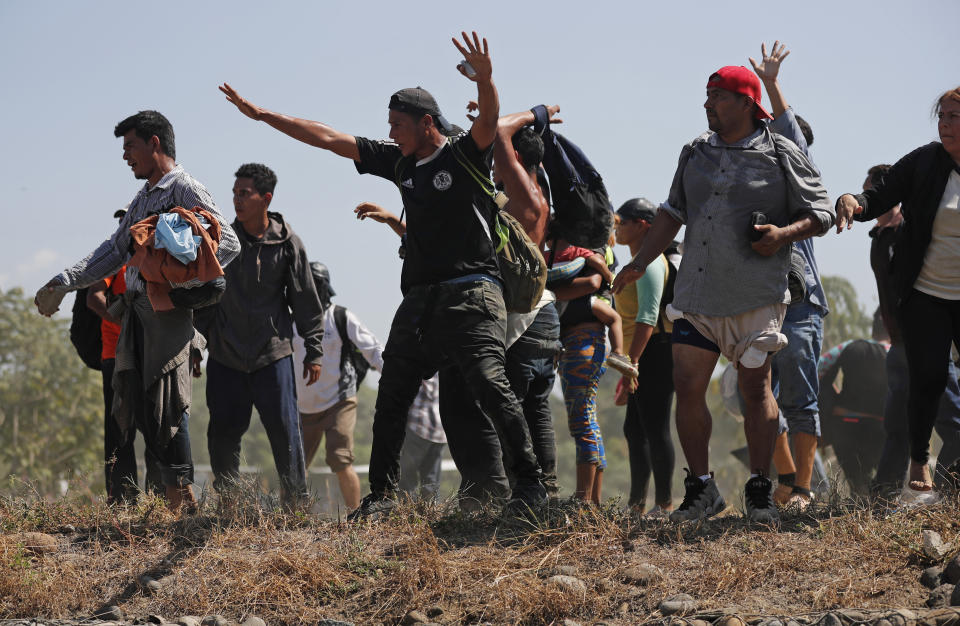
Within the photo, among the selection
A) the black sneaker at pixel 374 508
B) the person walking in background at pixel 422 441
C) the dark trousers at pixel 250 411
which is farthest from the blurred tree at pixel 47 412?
the black sneaker at pixel 374 508

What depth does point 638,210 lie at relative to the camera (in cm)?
758

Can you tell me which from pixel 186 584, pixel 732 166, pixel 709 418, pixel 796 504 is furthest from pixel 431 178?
pixel 796 504

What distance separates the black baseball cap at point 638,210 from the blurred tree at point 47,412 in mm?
20230

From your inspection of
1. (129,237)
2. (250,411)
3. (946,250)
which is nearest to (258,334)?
(250,411)

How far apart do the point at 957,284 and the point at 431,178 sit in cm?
280

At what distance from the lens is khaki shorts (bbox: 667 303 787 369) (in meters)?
5.52

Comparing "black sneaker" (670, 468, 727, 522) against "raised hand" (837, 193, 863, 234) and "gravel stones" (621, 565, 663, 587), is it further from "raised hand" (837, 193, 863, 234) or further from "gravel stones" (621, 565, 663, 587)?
"raised hand" (837, 193, 863, 234)

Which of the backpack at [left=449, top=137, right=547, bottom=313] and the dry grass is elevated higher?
the backpack at [left=449, top=137, right=547, bottom=313]

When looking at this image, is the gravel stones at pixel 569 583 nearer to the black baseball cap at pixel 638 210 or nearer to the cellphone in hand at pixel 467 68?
the cellphone in hand at pixel 467 68

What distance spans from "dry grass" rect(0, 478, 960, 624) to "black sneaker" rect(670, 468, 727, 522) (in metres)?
0.08

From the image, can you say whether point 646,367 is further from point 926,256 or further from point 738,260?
point 926,256

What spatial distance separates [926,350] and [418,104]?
2974 millimetres

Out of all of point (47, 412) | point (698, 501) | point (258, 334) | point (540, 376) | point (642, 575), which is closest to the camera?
point (642, 575)

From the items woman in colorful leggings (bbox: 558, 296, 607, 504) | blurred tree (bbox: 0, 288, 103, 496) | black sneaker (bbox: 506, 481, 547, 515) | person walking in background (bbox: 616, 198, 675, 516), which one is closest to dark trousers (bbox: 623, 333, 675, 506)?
person walking in background (bbox: 616, 198, 675, 516)
